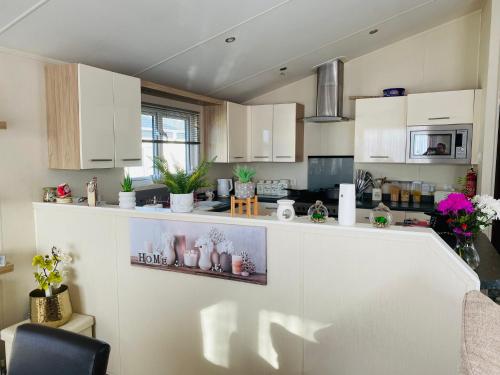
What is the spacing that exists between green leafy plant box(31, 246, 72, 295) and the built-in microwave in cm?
364

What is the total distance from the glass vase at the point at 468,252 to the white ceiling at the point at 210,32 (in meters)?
1.99

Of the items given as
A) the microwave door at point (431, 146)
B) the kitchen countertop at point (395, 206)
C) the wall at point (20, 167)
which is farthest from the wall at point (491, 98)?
the wall at point (20, 167)

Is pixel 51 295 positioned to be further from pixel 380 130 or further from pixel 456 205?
pixel 380 130

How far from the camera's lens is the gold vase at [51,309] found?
8.09ft

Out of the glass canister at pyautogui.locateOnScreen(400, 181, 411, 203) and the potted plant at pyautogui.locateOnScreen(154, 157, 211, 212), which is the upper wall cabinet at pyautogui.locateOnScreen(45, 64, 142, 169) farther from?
the glass canister at pyautogui.locateOnScreen(400, 181, 411, 203)

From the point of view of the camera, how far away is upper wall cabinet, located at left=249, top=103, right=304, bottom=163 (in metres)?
4.76

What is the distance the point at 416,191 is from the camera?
14.8 feet

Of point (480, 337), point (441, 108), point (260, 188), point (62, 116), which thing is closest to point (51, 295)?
point (62, 116)

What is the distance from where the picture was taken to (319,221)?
1.99m

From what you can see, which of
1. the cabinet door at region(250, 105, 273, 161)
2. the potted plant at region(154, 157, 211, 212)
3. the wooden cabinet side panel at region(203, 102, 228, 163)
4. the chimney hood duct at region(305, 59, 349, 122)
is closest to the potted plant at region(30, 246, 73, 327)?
the potted plant at region(154, 157, 211, 212)

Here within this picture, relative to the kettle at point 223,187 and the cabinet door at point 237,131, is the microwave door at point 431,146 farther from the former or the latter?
the kettle at point 223,187

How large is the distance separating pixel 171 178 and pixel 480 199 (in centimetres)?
176

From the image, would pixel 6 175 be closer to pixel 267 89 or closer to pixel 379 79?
pixel 267 89

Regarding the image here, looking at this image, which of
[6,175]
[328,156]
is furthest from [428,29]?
[6,175]
